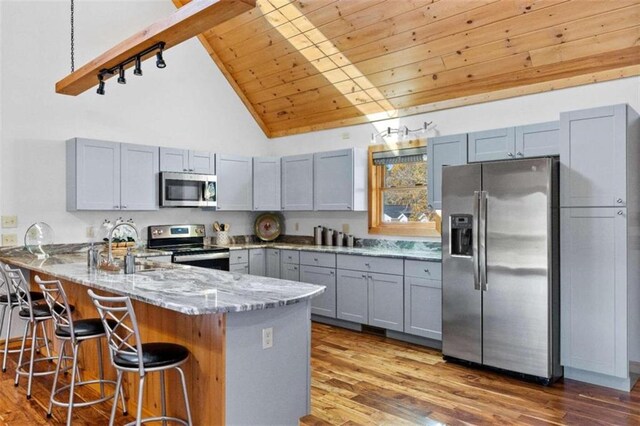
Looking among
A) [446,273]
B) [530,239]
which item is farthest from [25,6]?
[530,239]

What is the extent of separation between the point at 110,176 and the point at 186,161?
3.05 ft

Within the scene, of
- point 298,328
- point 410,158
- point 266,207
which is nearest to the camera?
point 298,328

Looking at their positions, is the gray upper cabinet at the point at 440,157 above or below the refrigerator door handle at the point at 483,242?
above

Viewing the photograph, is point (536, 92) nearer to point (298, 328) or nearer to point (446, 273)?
point (446, 273)

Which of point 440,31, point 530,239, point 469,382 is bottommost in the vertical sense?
point 469,382

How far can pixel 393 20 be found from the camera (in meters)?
4.32

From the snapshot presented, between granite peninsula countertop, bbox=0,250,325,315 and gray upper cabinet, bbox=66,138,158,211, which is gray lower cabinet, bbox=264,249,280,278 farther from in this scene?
granite peninsula countertop, bbox=0,250,325,315

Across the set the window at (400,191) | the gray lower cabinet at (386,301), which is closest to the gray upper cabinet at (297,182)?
the window at (400,191)

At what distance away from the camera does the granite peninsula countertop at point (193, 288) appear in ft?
7.29

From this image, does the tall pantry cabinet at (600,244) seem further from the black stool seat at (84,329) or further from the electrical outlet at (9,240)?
the electrical outlet at (9,240)

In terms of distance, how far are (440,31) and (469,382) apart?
301 centimetres

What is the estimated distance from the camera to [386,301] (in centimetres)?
468

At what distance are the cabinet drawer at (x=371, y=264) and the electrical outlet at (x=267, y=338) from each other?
7.66ft

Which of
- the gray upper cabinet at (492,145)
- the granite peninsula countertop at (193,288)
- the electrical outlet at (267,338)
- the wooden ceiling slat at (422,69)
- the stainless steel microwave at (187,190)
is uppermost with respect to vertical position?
the wooden ceiling slat at (422,69)
